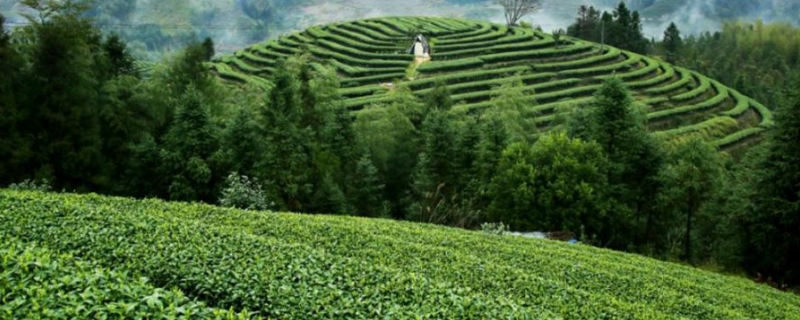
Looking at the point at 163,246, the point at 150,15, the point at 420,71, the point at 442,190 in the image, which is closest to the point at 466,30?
the point at 420,71

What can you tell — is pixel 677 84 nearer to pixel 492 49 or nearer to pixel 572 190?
pixel 492 49

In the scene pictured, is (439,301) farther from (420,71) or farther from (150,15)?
(150,15)

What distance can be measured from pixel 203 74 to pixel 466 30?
6578 cm

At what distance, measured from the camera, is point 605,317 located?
1034 centimetres

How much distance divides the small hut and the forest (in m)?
39.8

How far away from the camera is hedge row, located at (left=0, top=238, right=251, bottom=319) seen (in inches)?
243

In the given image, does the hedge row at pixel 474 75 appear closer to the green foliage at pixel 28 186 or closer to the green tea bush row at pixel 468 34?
the green tea bush row at pixel 468 34

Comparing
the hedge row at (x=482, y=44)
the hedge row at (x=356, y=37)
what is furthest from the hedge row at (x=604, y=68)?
the hedge row at (x=356, y=37)

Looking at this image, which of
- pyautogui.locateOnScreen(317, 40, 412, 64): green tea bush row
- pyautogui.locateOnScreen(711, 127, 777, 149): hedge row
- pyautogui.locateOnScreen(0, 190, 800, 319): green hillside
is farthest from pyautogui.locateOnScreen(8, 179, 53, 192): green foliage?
pyautogui.locateOnScreen(317, 40, 412, 64): green tea bush row

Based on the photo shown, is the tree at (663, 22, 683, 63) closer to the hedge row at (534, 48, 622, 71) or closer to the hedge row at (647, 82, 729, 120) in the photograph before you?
the hedge row at (534, 48, 622, 71)

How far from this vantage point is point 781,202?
26.4 meters

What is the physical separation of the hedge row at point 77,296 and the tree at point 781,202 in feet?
86.7

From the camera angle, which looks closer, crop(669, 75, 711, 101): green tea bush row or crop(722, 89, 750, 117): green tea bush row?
crop(722, 89, 750, 117): green tea bush row

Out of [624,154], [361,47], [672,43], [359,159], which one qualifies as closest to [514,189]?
[624,154]
